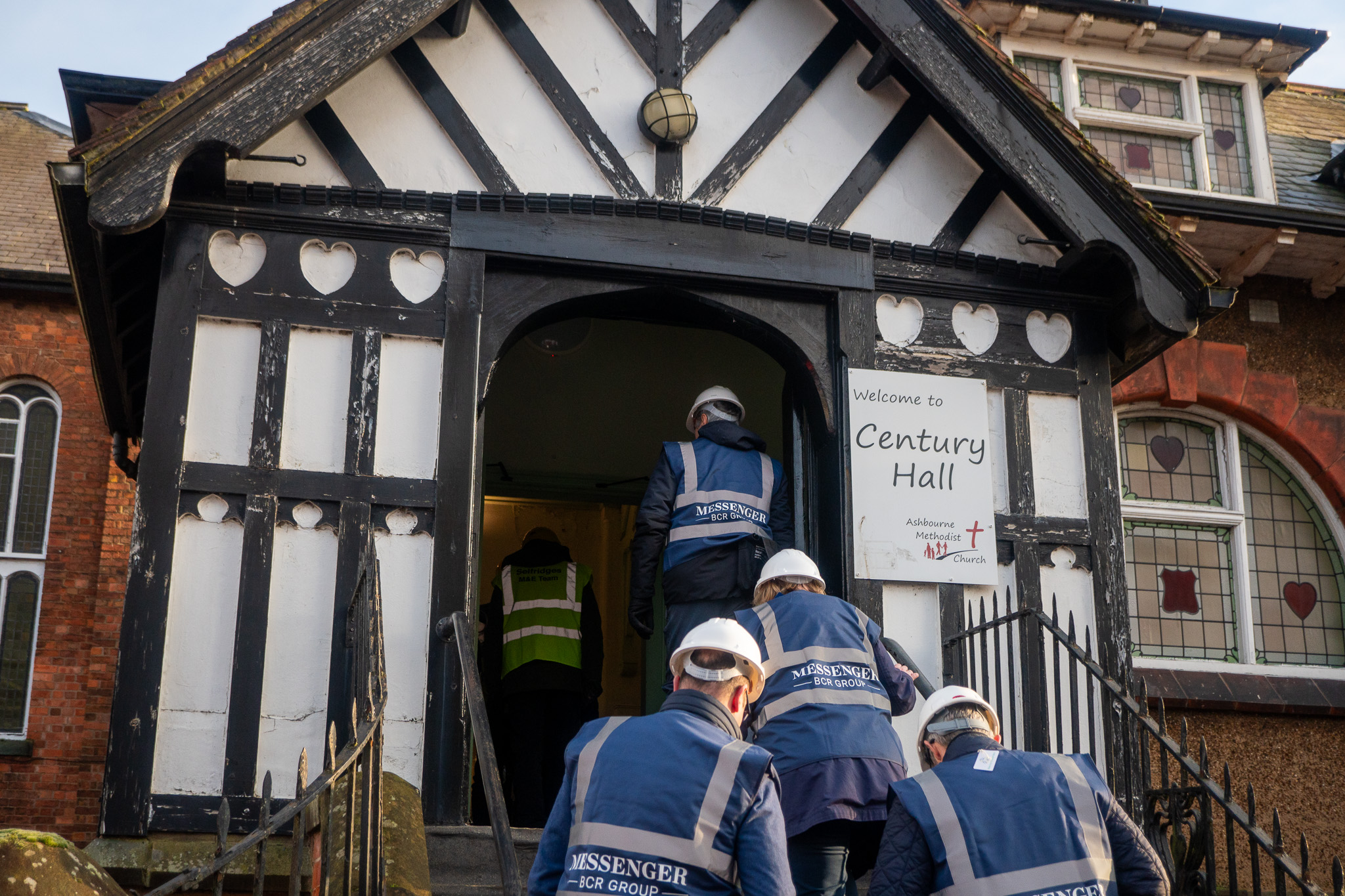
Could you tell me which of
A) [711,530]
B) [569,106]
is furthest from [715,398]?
[569,106]

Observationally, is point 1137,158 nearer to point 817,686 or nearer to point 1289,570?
point 1289,570

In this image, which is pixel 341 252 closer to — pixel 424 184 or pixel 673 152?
pixel 424 184

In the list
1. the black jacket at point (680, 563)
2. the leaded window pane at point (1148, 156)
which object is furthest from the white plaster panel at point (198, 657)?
the leaded window pane at point (1148, 156)

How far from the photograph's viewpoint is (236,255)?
730 cm

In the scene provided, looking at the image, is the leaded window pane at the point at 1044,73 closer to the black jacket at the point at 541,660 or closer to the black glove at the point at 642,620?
the black jacket at the point at 541,660

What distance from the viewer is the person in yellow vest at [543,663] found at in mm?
8562

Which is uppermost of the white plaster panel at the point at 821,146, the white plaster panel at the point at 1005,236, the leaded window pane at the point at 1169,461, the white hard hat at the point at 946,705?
the white plaster panel at the point at 821,146

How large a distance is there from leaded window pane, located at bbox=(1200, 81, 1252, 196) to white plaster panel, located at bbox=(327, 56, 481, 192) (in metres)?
6.45

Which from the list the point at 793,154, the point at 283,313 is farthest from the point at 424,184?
the point at 793,154

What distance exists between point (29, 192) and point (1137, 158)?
465 inches

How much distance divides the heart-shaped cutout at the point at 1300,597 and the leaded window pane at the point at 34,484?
11.6 m

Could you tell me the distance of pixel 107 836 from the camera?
6266 millimetres

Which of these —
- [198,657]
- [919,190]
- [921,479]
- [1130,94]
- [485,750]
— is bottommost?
[485,750]

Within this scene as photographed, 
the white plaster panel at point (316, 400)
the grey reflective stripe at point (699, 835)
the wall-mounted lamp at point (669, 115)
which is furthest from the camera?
the wall-mounted lamp at point (669, 115)
